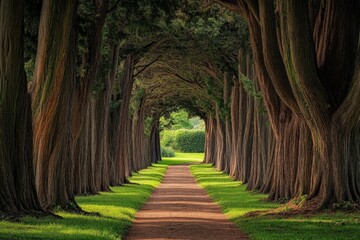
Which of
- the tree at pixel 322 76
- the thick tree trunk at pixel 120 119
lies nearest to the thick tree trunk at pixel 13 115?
the tree at pixel 322 76

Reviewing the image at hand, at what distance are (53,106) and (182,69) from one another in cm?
3224

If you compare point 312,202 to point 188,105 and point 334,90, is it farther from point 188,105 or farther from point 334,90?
point 188,105

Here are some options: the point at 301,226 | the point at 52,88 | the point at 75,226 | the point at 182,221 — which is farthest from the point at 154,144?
the point at 75,226

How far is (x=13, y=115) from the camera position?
17250 millimetres

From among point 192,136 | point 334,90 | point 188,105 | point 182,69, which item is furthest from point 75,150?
point 192,136

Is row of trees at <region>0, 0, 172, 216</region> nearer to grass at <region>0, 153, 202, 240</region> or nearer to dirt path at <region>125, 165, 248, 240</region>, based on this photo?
grass at <region>0, 153, 202, 240</region>

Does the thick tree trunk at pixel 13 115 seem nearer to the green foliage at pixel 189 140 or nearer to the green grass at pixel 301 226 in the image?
the green grass at pixel 301 226

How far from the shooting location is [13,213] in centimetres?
1672

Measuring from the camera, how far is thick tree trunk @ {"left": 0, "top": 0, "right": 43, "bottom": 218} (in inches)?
664

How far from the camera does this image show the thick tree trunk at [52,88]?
19.4m

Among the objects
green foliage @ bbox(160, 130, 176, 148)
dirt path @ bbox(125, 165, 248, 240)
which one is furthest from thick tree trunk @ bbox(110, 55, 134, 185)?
green foliage @ bbox(160, 130, 176, 148)

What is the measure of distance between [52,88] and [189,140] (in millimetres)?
134346

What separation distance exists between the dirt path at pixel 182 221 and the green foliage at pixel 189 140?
393 ft

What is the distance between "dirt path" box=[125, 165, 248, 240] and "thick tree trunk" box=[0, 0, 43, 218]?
2.65m
